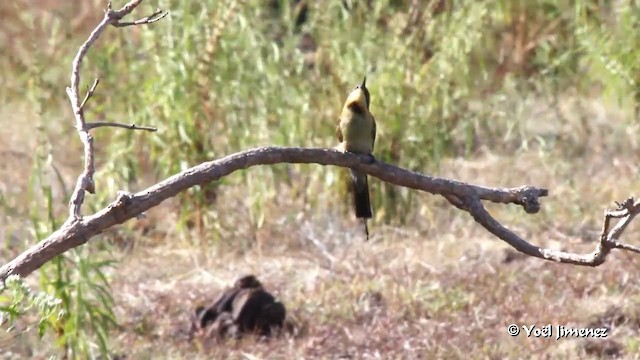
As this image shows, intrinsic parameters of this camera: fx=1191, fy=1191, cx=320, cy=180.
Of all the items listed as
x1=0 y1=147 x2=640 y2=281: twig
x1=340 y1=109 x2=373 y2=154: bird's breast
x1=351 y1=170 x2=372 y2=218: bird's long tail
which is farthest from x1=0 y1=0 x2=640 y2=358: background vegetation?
x1=0 y1=147 x2=640 y2=281: twig

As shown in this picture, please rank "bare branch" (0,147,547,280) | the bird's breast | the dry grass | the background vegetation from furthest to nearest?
the background vegetation → the dry grass → the bird's breast → "bare branch" (0,147,547,280)

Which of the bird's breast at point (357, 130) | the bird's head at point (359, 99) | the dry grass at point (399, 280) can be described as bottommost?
the dry grass at point (399, 280)

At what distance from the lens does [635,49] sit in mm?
5730

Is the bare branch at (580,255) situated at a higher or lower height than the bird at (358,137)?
lower

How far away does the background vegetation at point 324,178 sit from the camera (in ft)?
15.2

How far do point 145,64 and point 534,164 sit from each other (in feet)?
7.68

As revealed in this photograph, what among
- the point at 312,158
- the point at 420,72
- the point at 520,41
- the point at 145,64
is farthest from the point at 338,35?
the point at 312,158

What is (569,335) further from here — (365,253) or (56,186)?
(56,186)

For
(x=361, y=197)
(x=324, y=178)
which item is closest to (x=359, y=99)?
(x=361, y=197)

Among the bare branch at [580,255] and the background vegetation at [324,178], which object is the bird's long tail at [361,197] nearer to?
the background vegetation at [324,178]

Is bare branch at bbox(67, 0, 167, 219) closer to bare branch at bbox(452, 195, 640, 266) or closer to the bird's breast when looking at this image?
bare branch at bbox(452, 195, 640, 266)

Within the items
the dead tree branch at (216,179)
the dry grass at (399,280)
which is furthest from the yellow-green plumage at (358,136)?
the dead tree branch at (216,179)

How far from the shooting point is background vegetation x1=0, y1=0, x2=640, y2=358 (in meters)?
4.63

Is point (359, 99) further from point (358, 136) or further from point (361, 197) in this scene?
point (361, 197)
